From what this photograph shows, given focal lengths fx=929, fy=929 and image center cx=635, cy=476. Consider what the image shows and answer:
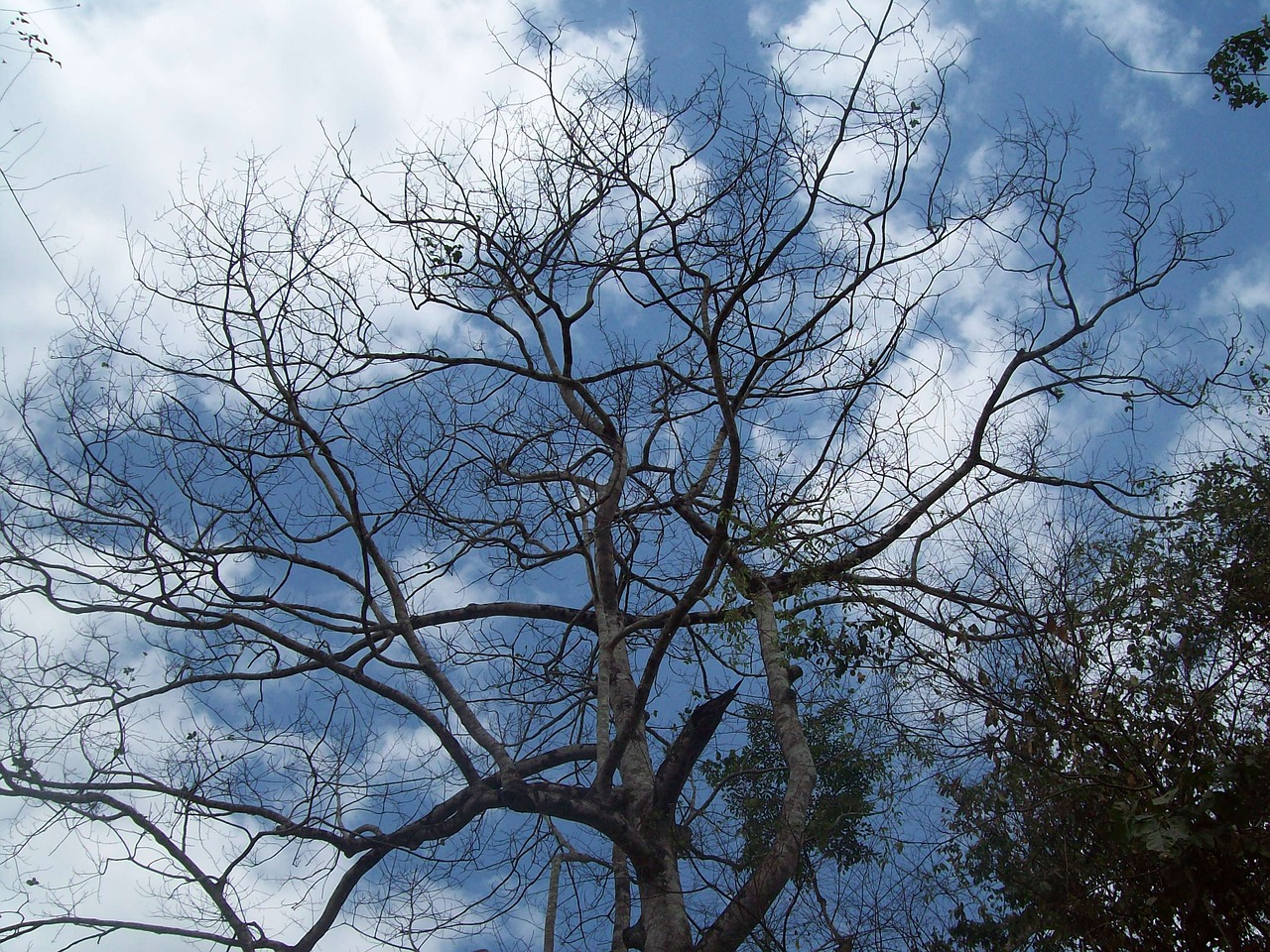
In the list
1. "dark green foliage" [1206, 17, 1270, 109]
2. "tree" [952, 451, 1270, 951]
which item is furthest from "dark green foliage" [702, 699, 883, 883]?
"dark green foliage" [1206, 17, 1270, 109]

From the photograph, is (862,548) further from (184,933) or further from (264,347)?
(184,933)

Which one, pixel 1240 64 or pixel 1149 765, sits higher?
pixel 1240 64

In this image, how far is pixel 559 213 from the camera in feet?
25.0

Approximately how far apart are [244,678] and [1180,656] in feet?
22.2

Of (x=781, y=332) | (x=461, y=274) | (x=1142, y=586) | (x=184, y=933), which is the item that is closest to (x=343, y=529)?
(x=461, y=274)

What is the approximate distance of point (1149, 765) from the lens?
430 centimetres

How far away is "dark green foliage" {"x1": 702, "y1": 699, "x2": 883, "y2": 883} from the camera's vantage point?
793 cm

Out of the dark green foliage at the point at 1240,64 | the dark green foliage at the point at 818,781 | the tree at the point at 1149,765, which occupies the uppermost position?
the dark green foliage at the point at 1240,64

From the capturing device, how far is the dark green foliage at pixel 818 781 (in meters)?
7.93

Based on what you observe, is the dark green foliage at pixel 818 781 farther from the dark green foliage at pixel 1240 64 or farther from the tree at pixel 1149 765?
the dark green foliage at pixel 1240 64

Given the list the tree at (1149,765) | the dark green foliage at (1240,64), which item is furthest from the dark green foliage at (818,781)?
the dark green foliage at (1240,64)

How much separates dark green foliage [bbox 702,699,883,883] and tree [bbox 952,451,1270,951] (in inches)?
49.1

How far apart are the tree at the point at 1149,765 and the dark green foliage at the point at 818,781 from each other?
125cm

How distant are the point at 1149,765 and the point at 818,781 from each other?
15.6ft
